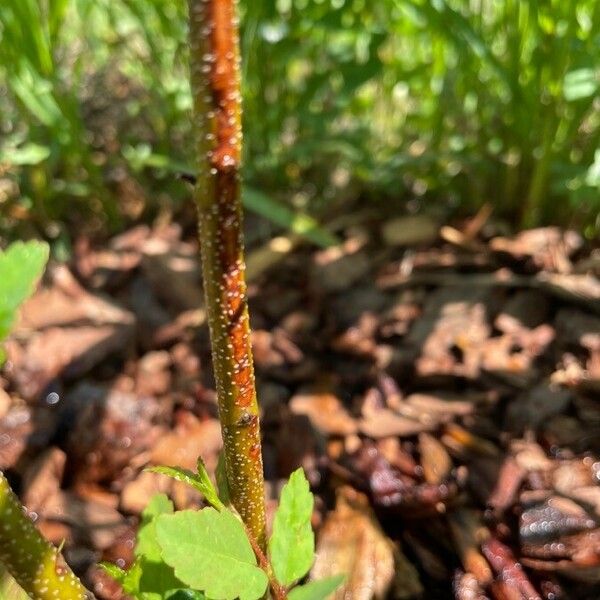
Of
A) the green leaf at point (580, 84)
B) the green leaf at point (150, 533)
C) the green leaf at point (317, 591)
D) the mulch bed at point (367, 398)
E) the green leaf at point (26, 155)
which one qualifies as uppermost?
the green leaf at point (580, 84)

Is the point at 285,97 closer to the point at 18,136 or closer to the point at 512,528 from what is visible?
the point at 18,136

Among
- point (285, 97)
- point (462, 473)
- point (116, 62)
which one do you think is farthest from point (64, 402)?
point (116, 62)

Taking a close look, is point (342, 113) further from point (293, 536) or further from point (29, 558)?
point (29, 558)

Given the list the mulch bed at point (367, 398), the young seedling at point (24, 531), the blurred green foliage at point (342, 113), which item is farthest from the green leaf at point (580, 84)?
the young seedling at point (24, 531)

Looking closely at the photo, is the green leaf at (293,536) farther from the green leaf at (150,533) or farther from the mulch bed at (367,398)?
the mulch bed at (367,398)

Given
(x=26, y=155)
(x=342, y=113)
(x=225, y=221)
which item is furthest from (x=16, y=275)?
(x=342, y=113)

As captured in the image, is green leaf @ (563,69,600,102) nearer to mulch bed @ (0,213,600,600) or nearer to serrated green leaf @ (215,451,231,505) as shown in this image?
mulch bed @ (0,213,600,600)
